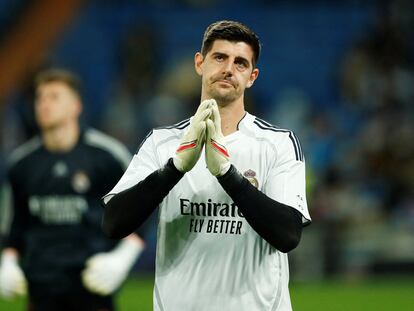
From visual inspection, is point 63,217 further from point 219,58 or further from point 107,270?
point 219,58

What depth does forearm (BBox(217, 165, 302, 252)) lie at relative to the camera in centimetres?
410

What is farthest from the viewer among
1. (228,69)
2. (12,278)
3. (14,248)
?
(14,248)

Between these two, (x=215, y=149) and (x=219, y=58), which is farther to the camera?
(x=219, y=58)

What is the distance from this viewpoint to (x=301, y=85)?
57.5ft

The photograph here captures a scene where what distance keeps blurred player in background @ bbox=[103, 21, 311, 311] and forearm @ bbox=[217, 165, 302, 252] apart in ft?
0.06

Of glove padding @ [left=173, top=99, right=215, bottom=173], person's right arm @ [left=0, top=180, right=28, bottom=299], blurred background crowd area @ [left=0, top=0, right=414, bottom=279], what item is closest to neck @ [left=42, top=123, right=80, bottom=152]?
person's right arm @ [left=0, top=180, right=28, bottom=299]

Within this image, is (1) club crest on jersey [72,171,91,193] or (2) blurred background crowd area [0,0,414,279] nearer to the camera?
(1) club crest on jersey [72,171,91,193]

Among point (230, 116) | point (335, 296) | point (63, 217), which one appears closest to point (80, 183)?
point (63, 217)

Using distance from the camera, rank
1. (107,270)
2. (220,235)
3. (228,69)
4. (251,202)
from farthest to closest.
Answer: (107,270) → (220,235) → (228,69) → (251,202)

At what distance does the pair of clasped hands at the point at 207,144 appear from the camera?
4102 millimetres

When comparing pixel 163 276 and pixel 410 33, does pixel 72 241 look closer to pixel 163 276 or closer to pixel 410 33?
pixel 163 276

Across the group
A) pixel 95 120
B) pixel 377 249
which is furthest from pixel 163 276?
pixel 95 120

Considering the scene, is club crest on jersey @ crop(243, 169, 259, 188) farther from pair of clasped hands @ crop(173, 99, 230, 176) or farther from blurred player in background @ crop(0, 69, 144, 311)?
blurred player in background @ crop(0, 69, 144, 311)

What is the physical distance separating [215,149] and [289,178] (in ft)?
1.42
